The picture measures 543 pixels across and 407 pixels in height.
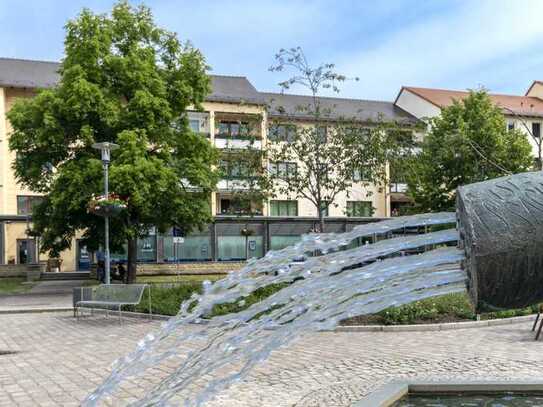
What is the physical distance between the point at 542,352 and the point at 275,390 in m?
4.55

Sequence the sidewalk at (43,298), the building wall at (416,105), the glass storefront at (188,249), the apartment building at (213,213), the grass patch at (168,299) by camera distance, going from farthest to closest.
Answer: the building wall at (416,105)
the glass storefront at (188,249)
the apartment building at (213,213)
the sidewalk at (43,298)
the grass patch at (168,299)

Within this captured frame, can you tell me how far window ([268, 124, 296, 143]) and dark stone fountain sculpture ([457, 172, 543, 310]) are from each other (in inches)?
706

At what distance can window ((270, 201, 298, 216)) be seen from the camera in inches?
1907

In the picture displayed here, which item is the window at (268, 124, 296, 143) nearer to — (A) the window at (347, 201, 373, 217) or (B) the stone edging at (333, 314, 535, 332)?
(A) the window at (347, 201, 373, 217)

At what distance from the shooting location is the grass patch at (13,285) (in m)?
30.9

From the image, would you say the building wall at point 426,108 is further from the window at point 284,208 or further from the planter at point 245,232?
the planter at point 245,232

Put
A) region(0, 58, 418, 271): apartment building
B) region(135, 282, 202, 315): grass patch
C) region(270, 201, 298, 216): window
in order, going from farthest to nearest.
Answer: region(270, 201, 298, 216): window, region(0, 58, 418, 271): apartment building, region(135, 282, 202, 315): grass patch

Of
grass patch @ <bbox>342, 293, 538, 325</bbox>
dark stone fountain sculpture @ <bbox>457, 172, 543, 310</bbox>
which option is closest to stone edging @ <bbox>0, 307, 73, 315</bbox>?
grass patch @ <bbox>342, 293, 538, 325</bbox>

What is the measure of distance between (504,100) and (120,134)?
142 feet

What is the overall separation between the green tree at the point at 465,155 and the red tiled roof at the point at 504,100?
12284 mm

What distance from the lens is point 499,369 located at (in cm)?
820

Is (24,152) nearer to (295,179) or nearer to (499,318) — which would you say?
(295,179)


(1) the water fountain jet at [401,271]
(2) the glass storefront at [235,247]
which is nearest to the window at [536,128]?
(2) the glass storefront at [235,247]

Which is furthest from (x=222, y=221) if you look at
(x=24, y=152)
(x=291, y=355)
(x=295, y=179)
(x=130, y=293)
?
(x=291, y=355)
